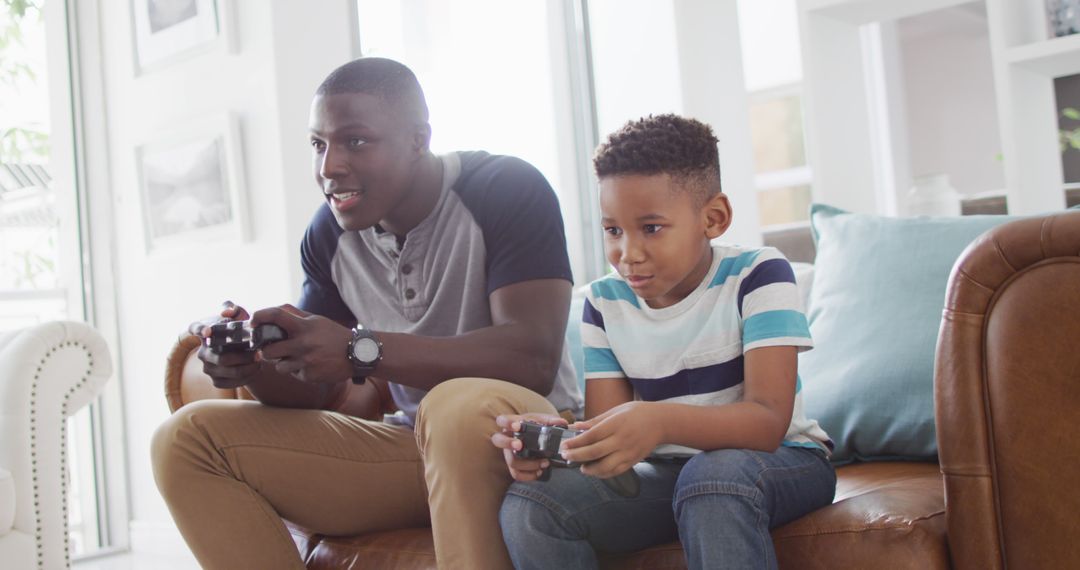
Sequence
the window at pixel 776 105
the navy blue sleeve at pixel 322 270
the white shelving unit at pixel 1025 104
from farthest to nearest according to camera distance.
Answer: the window at pixel 776 105, the white shelving unit at pixel 1025 104, the navy blue sleeve at pixel 322 270

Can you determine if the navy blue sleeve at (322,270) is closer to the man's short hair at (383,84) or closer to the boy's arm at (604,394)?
the man's short hair at (383,84)

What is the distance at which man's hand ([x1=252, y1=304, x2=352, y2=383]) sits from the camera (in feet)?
4.64

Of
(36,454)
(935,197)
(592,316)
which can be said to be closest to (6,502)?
(36,454)

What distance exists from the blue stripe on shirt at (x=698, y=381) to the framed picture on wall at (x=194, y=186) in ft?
6.95

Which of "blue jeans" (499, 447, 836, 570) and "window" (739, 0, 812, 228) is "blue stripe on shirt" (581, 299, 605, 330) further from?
"window" (739, 0, 812, 228)

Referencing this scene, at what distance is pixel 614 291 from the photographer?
1.44m

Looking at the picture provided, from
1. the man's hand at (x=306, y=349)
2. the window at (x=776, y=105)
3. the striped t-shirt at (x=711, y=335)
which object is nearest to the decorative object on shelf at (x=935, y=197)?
the striped t-shirt at (x=711, y=335)

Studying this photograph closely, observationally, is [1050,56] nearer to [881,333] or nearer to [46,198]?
[881,333]

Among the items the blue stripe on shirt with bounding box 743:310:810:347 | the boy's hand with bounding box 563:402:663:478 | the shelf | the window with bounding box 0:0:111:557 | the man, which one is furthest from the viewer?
the window with bounding box 0:0:111:557

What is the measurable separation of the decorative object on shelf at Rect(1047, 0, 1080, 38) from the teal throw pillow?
90 cm

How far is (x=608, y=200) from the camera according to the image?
133cm

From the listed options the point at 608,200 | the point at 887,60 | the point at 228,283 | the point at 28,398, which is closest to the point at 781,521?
the point at 608,200

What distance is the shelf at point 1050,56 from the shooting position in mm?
2324

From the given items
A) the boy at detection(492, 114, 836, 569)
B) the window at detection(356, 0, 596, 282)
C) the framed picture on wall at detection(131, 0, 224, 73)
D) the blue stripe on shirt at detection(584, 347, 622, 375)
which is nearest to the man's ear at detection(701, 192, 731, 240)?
the boy at detection(492, 114, 836, 569)
